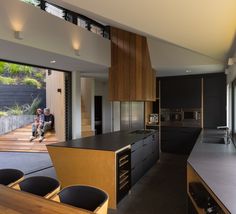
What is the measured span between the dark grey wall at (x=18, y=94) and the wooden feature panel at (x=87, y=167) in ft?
24.9

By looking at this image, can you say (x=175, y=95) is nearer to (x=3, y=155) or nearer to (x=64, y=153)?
(x=64, y=153)

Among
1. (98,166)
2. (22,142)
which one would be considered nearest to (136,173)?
(98,166)

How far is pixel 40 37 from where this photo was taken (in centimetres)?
357

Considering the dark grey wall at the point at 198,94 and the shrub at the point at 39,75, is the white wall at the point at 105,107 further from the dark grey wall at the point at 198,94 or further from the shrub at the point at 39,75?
the shrub at the point at 39,75

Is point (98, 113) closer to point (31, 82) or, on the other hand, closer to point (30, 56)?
point (31, 82)

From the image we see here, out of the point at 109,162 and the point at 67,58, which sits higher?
the point at 67,58

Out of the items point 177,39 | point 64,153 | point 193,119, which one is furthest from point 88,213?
point 193,119

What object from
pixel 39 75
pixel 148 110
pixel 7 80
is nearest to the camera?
pixel 148 110

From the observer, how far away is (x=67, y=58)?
4328mm

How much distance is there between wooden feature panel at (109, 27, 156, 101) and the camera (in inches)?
211

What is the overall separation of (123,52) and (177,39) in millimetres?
2349

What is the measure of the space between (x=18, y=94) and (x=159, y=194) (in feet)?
29.2

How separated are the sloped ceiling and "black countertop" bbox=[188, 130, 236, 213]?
1.44m

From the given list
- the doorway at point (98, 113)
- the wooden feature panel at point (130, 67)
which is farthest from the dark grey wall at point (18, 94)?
the wooden feature panel at point (130, 67)
